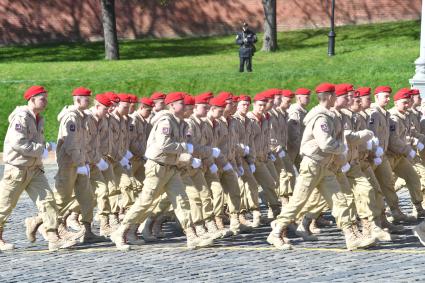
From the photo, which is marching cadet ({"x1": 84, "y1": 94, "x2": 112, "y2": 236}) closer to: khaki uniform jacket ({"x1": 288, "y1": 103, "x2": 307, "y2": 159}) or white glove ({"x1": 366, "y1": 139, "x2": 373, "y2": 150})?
white glove ({"x1": 366, "y1": 139, "x2": 373, "y2": 150})

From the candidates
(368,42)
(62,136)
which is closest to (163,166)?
(62,136)

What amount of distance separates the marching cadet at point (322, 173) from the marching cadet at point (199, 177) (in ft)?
3.14

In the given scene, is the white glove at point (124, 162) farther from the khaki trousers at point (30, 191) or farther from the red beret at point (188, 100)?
the khaki trousers at point (30, 191)

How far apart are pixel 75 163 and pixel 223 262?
2.50 metres

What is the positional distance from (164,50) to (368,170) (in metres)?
26.5

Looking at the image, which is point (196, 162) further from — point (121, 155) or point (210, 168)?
point (121, 155)

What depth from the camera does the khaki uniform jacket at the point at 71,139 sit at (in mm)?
14266

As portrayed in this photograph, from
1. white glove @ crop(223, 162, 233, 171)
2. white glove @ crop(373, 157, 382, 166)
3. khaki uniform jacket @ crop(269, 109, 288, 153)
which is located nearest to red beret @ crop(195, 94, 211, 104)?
white glove @ crop(223, 162, 233, 171)

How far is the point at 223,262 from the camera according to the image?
Result: 42.4 ft

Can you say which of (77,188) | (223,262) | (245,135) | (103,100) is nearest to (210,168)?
(245,135)

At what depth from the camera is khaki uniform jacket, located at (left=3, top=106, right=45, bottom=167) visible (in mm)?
13719

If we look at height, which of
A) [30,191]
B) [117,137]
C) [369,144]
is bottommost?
[30,191]

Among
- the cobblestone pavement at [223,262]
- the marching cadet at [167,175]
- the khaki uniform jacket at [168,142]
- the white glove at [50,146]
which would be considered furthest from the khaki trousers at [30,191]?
the khaki uniform jacket at [168,142]

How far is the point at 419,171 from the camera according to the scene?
17391 millimetres
